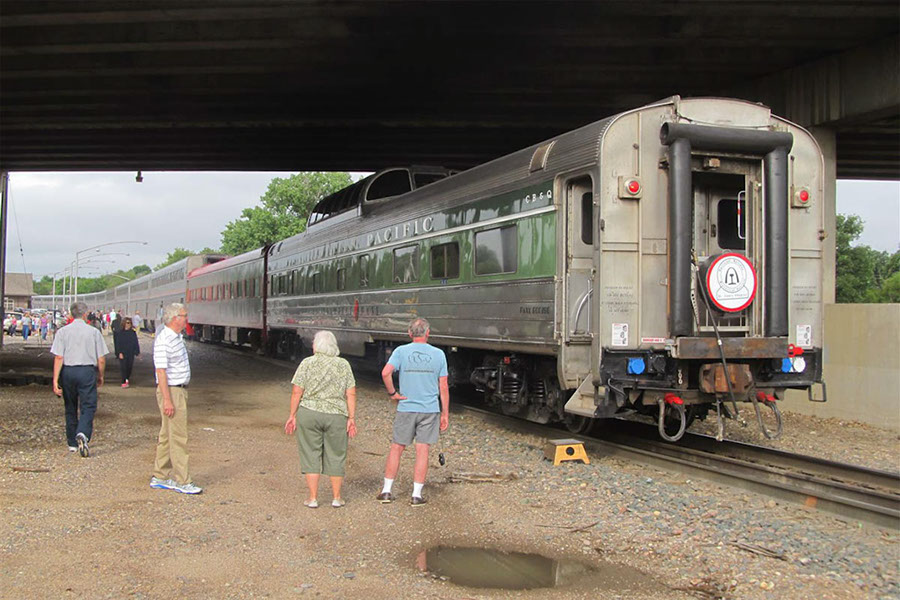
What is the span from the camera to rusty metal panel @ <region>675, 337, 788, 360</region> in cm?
781

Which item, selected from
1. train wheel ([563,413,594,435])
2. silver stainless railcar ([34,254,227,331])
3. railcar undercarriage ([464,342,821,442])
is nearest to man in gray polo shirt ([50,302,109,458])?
railcar undercarriage ([464,342,821,442])

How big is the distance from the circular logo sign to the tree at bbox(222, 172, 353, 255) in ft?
166

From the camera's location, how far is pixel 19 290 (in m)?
96.1

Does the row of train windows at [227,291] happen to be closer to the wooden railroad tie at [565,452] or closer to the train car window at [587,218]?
the train car window at [587,218]

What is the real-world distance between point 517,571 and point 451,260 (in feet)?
21.6

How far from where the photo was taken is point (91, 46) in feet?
47.0

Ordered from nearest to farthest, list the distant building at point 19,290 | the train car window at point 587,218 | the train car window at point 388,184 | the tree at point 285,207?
the train car window at point 587,218 < the train car window at point 388,184 < the tree at point 285,207 < the distant building at point 19,290

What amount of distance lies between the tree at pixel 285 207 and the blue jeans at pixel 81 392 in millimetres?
48577

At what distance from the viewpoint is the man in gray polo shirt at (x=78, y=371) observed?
29.0 feet

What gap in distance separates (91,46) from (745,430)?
12920 millimetres

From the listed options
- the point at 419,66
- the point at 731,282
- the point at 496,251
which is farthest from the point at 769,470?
the point at 419,66

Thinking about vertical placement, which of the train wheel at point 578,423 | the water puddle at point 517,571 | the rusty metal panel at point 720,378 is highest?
the rusty metal panel at point 720,378

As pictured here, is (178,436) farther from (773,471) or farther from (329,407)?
(773,471)

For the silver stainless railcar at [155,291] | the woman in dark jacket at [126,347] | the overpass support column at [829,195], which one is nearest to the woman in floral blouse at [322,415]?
the overpass support column at [829,195]
